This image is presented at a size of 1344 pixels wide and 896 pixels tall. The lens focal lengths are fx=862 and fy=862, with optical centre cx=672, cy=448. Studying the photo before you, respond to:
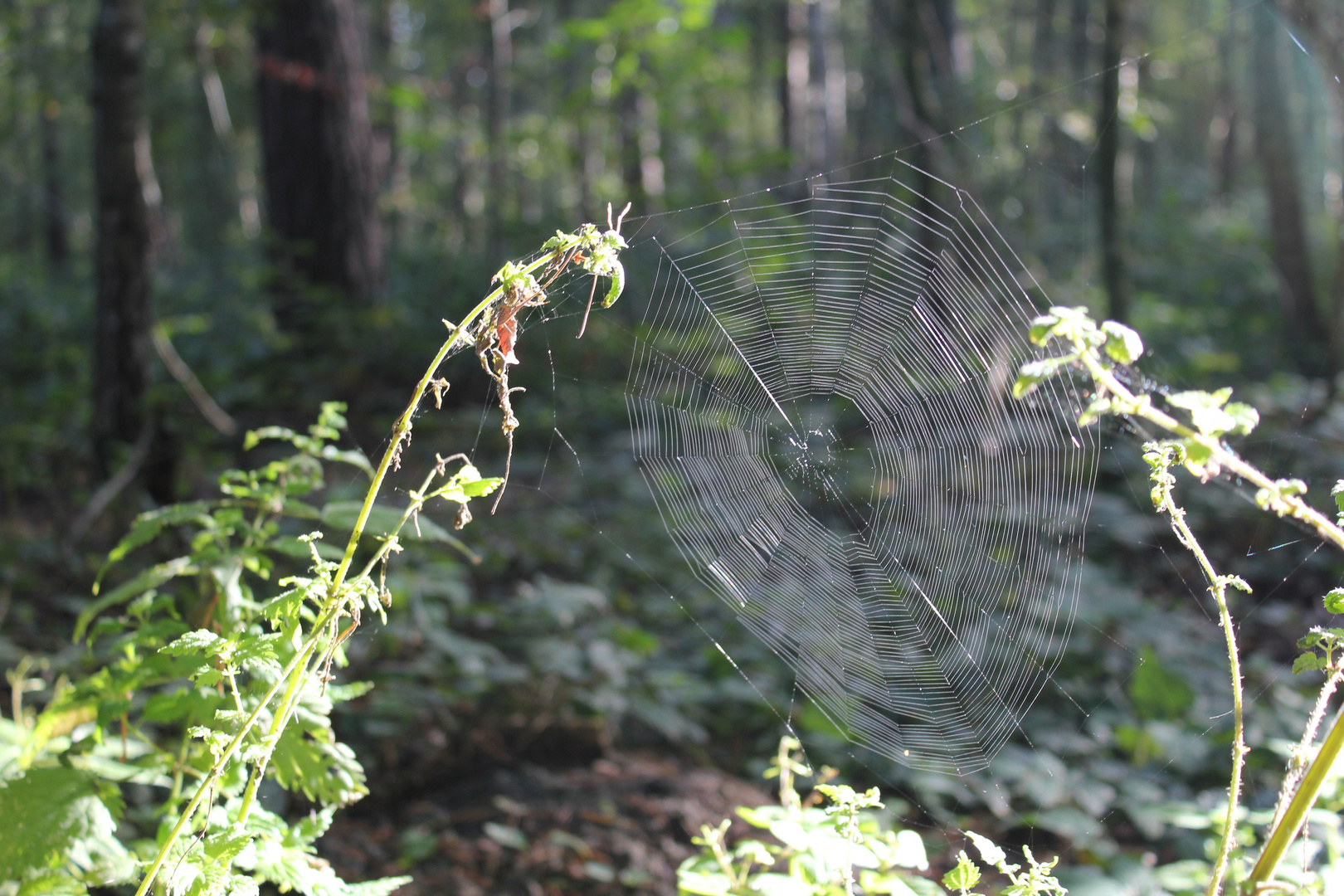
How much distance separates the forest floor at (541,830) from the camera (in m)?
2.29

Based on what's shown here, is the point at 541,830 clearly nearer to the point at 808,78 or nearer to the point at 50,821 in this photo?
the point at 50,821

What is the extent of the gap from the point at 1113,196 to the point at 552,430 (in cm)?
519

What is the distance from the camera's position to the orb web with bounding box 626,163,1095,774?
297 centimetres

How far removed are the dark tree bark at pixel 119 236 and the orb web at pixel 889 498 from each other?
231 cm

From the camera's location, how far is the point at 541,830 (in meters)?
2.54

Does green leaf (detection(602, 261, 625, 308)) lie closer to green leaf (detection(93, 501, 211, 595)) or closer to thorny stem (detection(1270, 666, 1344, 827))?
green leaf (detection(93, 501, 211, 595))

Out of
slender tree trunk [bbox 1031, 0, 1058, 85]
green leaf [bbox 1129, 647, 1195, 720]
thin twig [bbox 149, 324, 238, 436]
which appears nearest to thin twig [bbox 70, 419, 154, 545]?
thin twig [bbox 149, 324, 238, 436]

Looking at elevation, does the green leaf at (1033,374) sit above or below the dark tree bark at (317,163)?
below

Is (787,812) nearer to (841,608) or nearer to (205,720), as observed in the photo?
(205,720)

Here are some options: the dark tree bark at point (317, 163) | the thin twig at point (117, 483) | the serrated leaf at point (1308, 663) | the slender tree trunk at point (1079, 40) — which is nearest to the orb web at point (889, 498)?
the serrated leaf at point (1308, 663)

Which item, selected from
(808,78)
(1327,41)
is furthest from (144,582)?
(808,78)

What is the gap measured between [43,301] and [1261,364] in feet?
41.6

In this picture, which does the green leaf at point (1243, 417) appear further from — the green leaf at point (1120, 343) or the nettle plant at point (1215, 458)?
the green leaf at point (1120, 343)

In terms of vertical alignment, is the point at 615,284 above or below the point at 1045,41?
below
